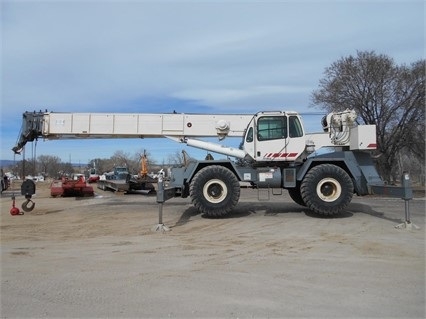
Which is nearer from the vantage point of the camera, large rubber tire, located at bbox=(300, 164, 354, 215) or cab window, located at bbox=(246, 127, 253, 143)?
large rubber tire, located at bbox=(300, 164, 354, 215)

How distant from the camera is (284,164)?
1386cm

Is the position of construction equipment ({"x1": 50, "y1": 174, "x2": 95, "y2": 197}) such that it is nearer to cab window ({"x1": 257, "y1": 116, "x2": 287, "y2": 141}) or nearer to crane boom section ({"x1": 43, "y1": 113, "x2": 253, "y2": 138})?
crane boom section ({"x1": 43, "y1": 113, "x2": 253, "y2": 138})

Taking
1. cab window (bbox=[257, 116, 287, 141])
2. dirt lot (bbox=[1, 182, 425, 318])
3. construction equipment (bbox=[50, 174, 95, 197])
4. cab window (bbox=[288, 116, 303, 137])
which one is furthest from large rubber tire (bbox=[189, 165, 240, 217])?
construction equipment (bbox=[50, 174, 95, 197])

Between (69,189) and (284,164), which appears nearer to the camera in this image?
(284,164)

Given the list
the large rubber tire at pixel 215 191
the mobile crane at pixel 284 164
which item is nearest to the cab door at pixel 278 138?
the mobile crane at pixel 284 164

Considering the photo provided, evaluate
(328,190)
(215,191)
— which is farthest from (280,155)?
(215,191)

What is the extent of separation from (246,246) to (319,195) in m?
4.63

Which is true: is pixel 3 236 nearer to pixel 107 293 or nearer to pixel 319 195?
pixel 107 293

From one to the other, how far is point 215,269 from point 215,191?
6.00 meters

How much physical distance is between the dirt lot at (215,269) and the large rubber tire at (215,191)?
22.8 inches

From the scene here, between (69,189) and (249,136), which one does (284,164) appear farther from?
(69,189)

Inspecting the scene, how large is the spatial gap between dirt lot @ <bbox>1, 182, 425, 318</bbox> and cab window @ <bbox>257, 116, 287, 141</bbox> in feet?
8.59

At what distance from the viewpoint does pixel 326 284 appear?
631 centimetres

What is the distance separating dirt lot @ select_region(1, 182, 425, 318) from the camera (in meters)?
5.36
